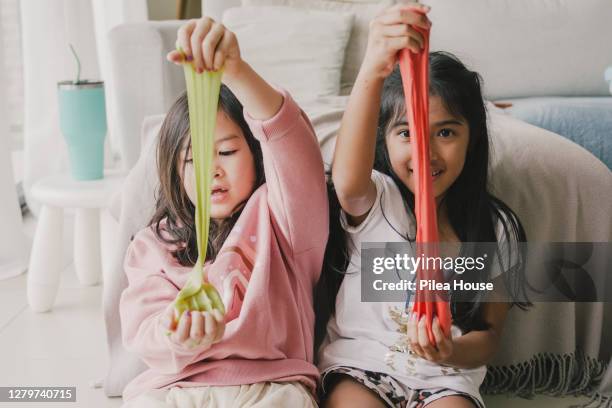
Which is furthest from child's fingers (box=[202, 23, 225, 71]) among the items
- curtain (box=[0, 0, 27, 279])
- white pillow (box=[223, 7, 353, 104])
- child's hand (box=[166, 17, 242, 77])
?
curtain (box=[0, 0, 27, 279])

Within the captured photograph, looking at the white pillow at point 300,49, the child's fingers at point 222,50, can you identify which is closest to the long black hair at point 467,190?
Result: the child's fingers at point 222,50

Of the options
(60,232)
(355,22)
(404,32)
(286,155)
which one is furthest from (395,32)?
(355,22)

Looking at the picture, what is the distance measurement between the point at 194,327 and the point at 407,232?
38 cm

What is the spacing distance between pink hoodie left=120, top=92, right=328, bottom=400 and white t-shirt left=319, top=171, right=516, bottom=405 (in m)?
0.05

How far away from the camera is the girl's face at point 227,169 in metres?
1.07

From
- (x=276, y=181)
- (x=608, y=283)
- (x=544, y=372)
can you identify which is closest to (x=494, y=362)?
(x=544, y=372)

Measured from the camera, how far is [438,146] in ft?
3.54

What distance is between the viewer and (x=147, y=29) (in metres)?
1.97

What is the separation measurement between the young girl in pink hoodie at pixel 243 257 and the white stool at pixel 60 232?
615 millimetres

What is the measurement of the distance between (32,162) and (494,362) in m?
1.63

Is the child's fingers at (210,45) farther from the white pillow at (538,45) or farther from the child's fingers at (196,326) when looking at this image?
the white pillow at (538,45)

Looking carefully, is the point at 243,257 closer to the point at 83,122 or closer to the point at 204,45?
the point at 204,45

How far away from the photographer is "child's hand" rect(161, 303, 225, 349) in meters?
0.85

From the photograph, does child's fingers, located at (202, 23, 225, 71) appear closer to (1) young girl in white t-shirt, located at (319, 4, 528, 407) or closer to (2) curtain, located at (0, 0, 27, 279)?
(1) young girl in white t-shirt, located at (319, 4, 528, 407)
